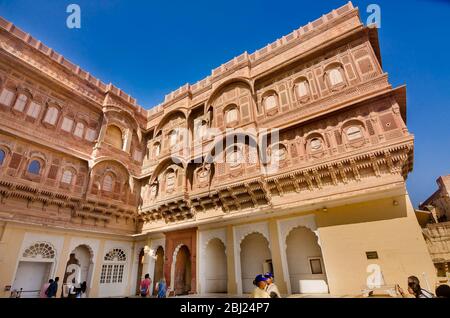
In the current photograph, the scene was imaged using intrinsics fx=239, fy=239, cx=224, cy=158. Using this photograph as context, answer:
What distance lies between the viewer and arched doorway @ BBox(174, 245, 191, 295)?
13.7 meters

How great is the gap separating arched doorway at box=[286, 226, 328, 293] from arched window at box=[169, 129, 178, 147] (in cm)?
966

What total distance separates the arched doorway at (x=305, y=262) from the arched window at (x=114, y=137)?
13.0 meters

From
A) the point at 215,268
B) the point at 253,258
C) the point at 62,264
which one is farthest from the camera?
the point at 215,268

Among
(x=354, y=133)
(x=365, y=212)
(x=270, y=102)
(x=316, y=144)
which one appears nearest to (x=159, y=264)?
(x=316, y=144)

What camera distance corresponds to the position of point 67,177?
1373 centimetres

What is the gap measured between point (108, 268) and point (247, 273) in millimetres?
8777

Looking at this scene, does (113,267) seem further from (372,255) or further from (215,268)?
(372,255)

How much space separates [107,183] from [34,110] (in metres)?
5.64

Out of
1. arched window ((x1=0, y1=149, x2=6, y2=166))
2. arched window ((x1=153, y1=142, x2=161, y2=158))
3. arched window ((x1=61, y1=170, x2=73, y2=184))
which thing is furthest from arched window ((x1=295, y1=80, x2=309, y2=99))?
arched window ((x1=0, y1=149, x2=6, y2=166))

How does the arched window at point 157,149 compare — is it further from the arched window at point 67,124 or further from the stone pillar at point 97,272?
the stone pillar at point 97,272

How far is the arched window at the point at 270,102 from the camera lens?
13.2 meters

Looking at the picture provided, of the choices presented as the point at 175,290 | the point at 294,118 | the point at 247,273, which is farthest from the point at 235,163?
the point at 175,290
